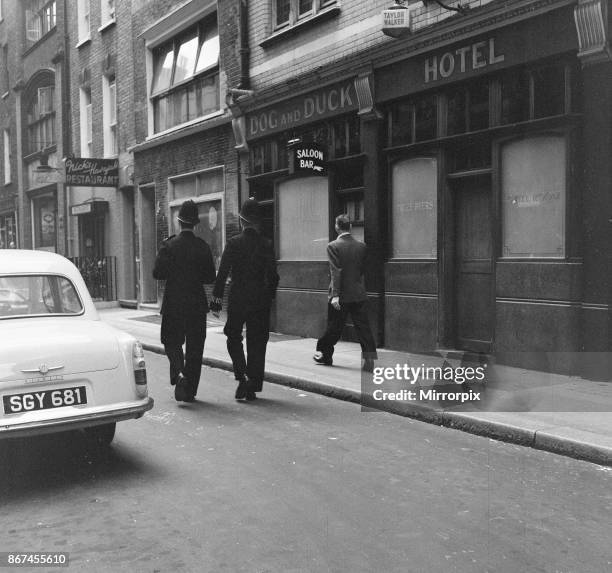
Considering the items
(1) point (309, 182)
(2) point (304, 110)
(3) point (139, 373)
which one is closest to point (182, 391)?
(3) point (139, 373)

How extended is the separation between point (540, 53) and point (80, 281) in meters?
5.73

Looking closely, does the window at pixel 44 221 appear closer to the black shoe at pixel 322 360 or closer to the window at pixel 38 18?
the window at pixel 38 18

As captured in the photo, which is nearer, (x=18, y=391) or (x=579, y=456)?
(x=18, y=391)

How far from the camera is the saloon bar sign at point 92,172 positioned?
19141 mm

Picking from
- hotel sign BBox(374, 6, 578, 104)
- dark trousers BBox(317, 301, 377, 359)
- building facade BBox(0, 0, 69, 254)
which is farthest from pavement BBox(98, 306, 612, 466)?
building facade BBox(0, 0, 69, 254)

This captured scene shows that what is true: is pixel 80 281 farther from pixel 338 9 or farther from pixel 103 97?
pixel 103 97

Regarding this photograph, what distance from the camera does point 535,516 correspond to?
425 centimetres

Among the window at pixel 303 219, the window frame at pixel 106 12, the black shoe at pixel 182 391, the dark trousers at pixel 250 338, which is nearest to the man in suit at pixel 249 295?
the dark trousers at pixel 250 338

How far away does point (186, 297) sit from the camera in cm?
748

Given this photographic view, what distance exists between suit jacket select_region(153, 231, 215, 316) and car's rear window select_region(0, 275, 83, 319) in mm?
1569

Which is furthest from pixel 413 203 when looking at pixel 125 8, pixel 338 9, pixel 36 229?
pixel 36 229

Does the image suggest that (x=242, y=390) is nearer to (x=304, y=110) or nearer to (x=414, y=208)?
(x=414, y=208)

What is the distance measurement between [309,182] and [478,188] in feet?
12.5

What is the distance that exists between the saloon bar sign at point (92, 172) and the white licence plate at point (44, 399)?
49.5 feet
